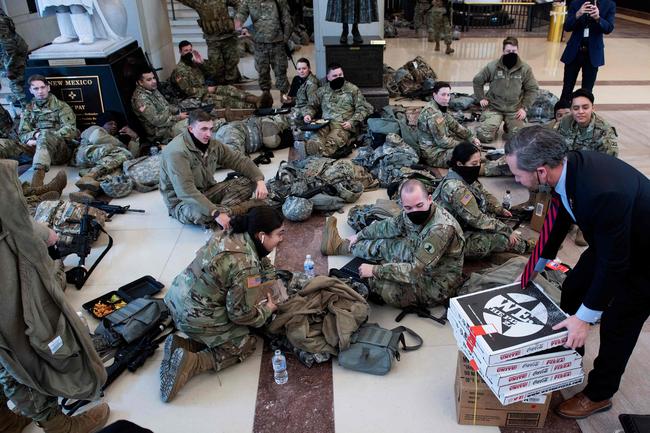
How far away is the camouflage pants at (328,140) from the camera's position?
613 cm

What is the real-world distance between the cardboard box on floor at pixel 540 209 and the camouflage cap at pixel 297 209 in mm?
2047

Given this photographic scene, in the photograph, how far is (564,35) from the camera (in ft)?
47.5

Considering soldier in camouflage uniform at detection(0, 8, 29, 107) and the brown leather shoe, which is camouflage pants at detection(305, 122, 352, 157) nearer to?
the brown leather shoe

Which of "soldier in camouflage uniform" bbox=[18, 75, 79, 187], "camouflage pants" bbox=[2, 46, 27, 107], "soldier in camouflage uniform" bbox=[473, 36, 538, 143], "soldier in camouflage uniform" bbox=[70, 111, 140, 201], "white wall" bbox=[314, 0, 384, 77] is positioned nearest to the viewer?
"soldier in camouflage uniform" bbox=[70, 111, 140, 201]

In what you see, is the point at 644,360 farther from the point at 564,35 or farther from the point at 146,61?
the point at 564,35

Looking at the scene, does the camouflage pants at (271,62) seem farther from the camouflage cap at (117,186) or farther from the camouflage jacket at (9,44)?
the camouflage cap at (117,186)

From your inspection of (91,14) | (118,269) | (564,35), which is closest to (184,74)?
(91,14)

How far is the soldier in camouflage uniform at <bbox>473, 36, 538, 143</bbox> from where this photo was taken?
6684 millimetres

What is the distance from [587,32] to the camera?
6414mm

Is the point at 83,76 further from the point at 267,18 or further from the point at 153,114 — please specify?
the point at 267,18

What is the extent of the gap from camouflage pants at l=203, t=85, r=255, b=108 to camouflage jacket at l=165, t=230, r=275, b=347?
5.56 metres

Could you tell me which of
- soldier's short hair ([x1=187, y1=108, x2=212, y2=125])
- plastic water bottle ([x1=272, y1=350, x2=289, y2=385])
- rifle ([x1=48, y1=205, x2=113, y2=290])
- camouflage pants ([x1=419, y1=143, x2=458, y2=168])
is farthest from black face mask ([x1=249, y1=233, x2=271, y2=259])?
camouflage pants ([x1=419, y1=143, x2=458, y2=168])

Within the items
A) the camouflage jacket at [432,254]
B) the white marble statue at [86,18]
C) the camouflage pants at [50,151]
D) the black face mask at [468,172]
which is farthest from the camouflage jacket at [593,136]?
the white marble statue at [86,18]

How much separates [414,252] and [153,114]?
4.67m
